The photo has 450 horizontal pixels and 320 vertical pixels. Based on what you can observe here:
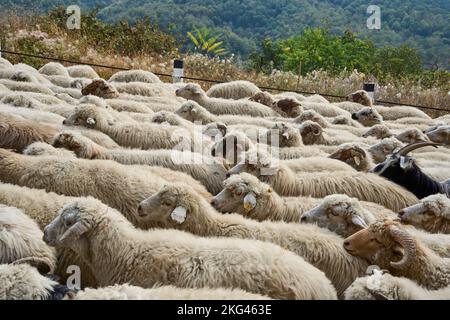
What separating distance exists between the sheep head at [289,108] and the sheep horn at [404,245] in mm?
5707

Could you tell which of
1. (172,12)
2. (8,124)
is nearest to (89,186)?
(8,124)

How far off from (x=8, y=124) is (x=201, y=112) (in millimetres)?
2814

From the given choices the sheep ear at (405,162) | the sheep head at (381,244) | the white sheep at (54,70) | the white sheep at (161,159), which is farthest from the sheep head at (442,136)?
the white sheep at (54,70)

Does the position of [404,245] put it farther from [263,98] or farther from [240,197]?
[263,98]

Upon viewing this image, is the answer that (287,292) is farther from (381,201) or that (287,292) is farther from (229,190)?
(381,201)

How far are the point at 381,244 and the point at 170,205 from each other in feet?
4.76

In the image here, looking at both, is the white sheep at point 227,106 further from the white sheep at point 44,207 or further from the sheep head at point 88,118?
the white sheep at point 44,207

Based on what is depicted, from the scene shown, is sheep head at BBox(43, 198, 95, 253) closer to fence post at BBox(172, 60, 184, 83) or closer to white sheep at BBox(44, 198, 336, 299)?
white sheep at BBox(44, 198, 336, 299)

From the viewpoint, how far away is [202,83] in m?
14.7

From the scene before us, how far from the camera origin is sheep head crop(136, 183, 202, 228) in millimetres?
4195

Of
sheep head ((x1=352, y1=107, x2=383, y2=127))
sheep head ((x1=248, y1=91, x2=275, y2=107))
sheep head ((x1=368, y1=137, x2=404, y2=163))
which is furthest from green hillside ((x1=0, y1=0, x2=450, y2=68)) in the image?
sheep head ((x1=368, y1=137, x2=404, y2=163))

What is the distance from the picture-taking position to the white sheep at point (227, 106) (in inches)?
363

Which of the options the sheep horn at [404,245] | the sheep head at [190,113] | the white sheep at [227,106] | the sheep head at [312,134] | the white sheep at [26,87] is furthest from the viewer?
the white sheep at [227,106]
